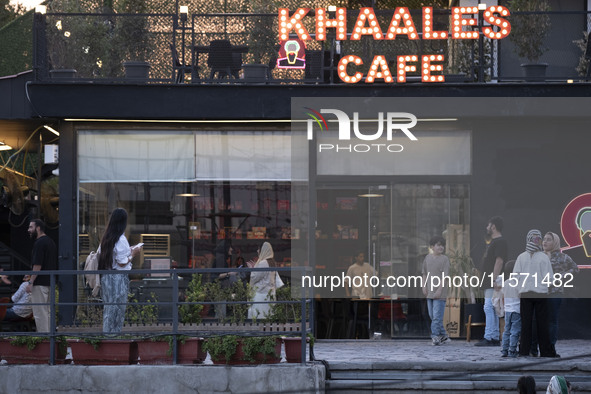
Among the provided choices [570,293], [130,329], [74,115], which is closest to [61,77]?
[74,115]

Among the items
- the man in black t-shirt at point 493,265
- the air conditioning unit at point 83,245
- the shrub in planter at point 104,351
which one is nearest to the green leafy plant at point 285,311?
the shrub in planter at point 104,351

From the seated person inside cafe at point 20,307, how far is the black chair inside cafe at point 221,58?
14.2ft

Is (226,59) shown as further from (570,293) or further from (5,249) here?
(570,293)

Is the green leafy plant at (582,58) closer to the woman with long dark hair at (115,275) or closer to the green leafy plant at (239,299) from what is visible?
the green leafy plant at (239,299)

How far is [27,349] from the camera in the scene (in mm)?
11242

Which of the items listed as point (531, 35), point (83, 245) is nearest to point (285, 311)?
point (83, 245)

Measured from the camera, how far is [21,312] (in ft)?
40.9

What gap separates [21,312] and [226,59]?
5.13 metres

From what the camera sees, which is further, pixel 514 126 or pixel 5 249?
pixel 5 249

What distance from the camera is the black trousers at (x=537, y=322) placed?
12.5 m

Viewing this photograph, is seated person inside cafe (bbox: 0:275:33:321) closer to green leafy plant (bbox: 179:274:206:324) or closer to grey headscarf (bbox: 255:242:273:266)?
green leafy plant (bbox: 179:274:206:324)

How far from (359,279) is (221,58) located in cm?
402

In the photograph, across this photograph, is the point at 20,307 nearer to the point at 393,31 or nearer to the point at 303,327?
the point at 303,327

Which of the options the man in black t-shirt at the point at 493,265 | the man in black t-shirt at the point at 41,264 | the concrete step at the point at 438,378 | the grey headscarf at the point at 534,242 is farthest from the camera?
the man in black t-shirt at the point at 493,265
